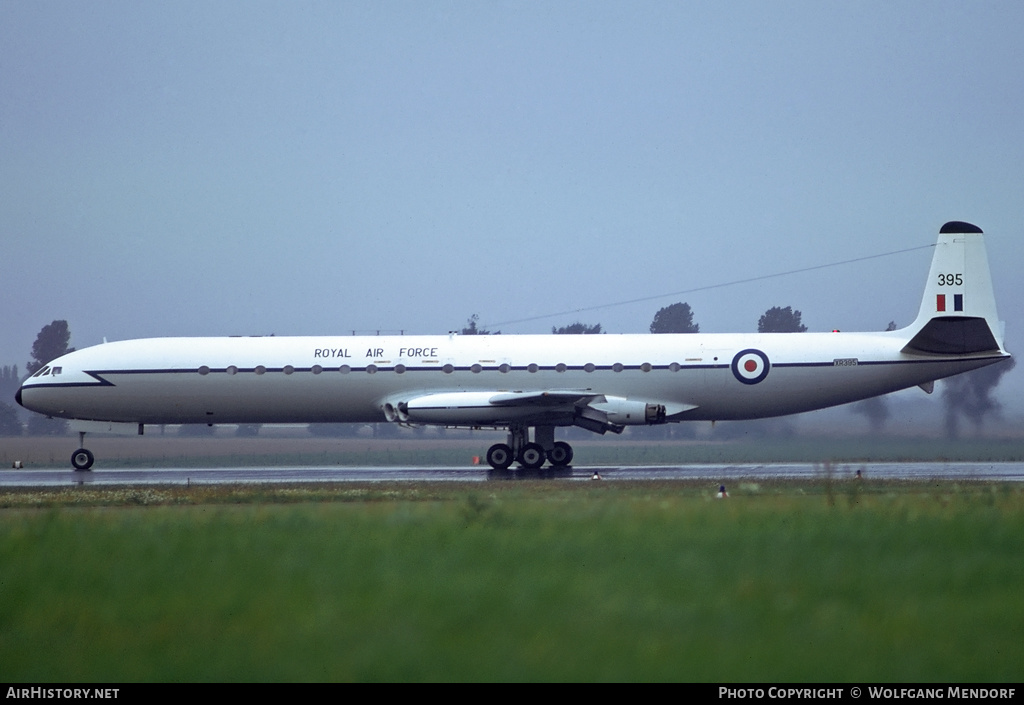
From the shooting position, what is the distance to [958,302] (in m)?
28.0

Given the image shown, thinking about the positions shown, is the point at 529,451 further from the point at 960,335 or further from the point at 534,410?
the point at 960,335

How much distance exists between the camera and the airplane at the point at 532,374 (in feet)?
92.2

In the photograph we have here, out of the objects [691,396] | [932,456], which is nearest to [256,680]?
[691,396]

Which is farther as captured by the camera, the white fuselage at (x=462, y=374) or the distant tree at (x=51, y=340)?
the distant tree at (x=51, y=340)

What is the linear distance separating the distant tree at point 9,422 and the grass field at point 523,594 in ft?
186

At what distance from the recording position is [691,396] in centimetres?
2903

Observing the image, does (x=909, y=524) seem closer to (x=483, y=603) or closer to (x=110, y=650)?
(x=483, y=603)

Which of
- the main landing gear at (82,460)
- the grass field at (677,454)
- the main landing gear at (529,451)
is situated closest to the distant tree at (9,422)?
the grass field at (677,454)

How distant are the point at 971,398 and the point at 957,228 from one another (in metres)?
13.3

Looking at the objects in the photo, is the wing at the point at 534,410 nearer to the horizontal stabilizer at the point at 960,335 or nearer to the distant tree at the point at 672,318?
the horizontal stabilizer at the point at 960,335

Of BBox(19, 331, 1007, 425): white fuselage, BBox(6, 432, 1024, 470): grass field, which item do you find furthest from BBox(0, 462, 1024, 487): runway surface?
BBox(6, 432, 1024, 470): grass field

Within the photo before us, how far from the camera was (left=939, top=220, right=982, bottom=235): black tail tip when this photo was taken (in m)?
28.6
